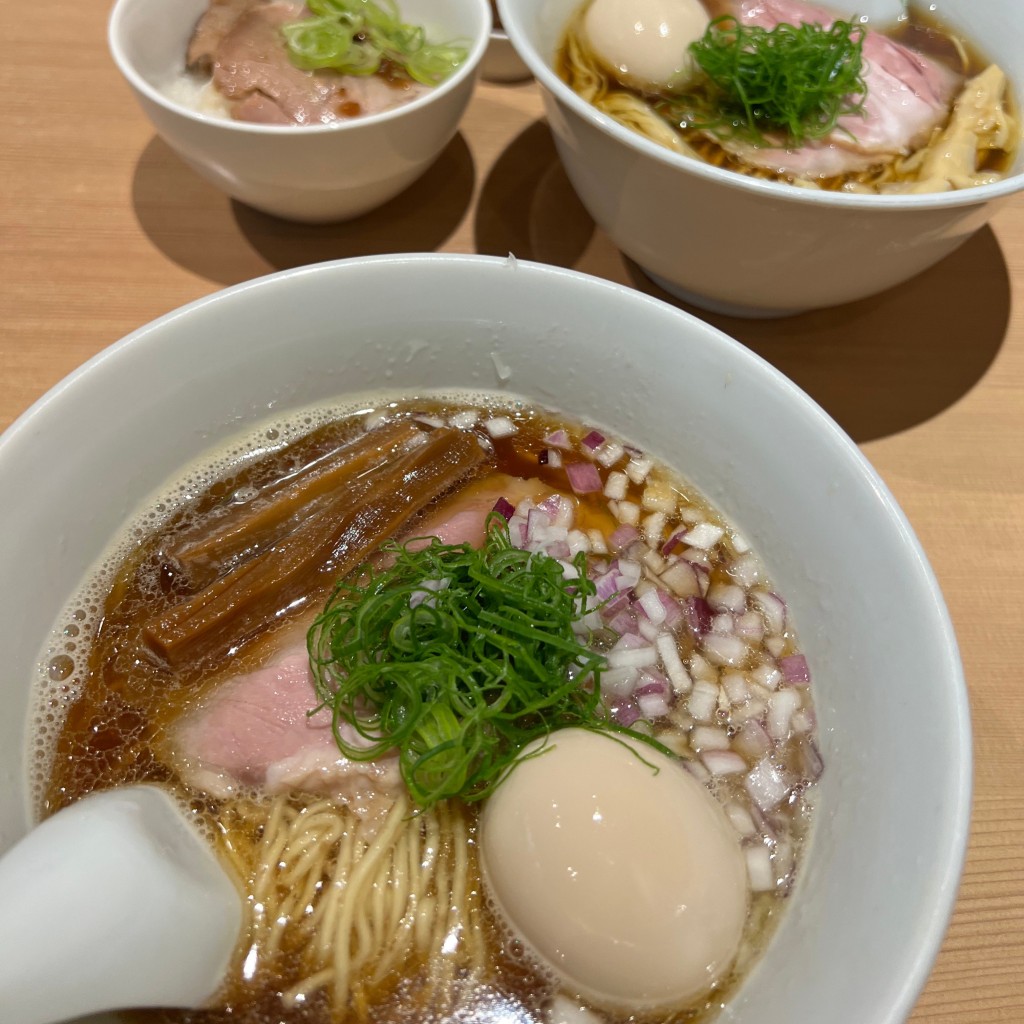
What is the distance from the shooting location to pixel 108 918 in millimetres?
748

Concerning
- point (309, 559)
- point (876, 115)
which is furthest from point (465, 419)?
point (876, 115)

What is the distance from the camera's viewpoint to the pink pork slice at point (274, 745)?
3.25 feet

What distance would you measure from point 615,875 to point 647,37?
1364mm

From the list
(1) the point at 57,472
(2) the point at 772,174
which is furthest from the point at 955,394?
(1) the point at 57,472

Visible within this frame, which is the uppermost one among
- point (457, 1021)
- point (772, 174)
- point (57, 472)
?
point (772, 174)

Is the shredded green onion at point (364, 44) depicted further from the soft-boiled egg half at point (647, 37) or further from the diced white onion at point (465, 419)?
the diced white onion at point (465, 419)

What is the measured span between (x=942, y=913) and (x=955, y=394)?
37.5 inches

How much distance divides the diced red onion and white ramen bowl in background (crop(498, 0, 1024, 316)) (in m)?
0.56

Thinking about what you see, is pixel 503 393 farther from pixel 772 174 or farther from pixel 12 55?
pixel 12 55

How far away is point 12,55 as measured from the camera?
1.70 metres

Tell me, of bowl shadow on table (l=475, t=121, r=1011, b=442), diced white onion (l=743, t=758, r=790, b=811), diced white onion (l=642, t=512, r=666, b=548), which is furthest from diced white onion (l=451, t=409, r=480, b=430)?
diced white onion (l=743, t=758, r=790, b=811)

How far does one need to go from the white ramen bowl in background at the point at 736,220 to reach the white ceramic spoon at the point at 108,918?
1033 mm

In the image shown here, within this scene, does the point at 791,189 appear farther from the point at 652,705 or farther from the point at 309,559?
the point at 309,559

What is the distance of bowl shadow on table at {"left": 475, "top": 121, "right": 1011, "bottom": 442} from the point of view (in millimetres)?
1368
